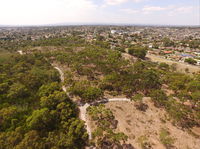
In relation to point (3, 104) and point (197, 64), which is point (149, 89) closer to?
point (3, 104)

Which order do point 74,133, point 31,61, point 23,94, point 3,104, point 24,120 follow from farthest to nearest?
1. point 31,61
2. point 23,94
3. point 3,104
4. point 24,120
5. point 74,133

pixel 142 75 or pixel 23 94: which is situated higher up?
pixel 142 75

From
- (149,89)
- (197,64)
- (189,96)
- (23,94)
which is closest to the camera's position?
(189,96)

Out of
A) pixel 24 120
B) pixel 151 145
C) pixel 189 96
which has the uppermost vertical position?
pixel 189 96

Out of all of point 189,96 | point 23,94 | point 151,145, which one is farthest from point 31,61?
point 189,96

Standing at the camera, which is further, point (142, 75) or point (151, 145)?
point (142, 75)

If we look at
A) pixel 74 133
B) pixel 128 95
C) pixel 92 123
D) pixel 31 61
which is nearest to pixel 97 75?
pixel 128 95
